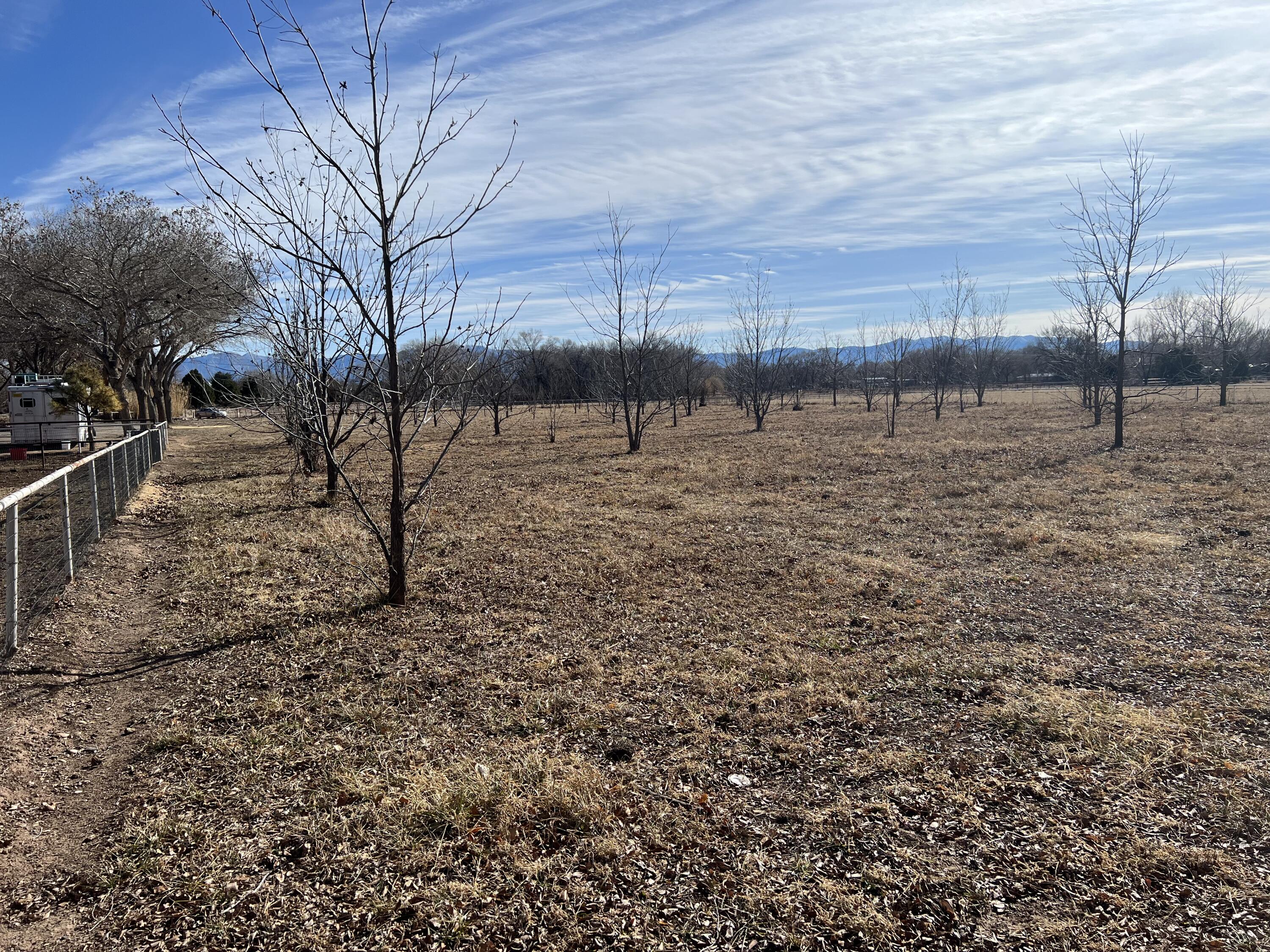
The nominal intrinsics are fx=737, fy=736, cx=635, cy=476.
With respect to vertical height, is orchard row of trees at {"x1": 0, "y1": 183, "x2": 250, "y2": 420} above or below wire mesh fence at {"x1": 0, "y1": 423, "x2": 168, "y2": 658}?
above

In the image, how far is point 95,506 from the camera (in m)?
8.16

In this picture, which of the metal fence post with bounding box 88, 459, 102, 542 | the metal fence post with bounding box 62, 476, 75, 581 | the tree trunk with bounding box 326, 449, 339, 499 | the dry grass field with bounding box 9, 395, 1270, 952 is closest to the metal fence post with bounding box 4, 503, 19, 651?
the dry grass field with bounding box 9, 395, 1270, 952

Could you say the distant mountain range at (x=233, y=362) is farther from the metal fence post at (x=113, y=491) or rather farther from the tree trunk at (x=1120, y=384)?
the tree trunk at (x=1120, y=384)

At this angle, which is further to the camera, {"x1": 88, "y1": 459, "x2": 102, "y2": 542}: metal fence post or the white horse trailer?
the white horse trailer

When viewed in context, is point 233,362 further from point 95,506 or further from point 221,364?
point 221,364

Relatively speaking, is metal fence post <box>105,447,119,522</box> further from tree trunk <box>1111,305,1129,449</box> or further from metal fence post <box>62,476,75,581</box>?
tree trunk <box>1111,305,1129,449</box>

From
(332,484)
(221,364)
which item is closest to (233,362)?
(332,484)

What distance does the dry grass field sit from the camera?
8.65ft

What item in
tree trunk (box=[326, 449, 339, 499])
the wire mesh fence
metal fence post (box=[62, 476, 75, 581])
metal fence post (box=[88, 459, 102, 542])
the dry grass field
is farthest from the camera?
tree trunk (box=[326, 449, 339, 499])

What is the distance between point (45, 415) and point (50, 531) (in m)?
18.3

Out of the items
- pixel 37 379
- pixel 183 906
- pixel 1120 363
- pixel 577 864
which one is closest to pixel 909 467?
pixel 1120 363

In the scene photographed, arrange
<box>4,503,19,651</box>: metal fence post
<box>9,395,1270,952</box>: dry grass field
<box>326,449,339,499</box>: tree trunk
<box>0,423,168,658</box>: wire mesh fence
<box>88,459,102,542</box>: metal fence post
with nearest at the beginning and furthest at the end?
<box>9,395,1270,952</box>: dry grass field → <box>4,503,19,651</box>: metal fence post → <box>0,423,168,658</box>: wire mesh fence → <box>88,459,102,542</box>: metal fence post → <box>326,449,339,499</box>: tree trunk

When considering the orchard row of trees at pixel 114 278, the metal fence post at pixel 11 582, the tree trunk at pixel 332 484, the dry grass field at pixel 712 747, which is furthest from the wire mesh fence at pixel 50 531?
the orchard row of trees at pixel 114 278

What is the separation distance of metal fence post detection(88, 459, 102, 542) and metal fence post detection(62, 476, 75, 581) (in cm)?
128
